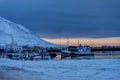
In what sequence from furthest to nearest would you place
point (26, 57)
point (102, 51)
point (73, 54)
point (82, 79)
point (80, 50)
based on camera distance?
point (102, 51) < point (80, 50) < point (73, 54) < point (26, 57) < point (82, 79)

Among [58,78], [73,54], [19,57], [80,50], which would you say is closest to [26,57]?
[19,57]

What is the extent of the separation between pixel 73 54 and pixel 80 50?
9398 mm

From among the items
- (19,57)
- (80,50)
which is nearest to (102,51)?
(80,50)

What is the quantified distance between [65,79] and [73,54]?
8867 cm

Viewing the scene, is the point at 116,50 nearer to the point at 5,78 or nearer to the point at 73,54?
the point at 73,54

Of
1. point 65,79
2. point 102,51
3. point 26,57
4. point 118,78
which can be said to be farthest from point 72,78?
point 102,51

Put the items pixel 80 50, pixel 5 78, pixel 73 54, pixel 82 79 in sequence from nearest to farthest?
pixel 5 78 → pixel 82 79 → pixel 73 54 → pixel 80 50

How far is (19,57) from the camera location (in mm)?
104688

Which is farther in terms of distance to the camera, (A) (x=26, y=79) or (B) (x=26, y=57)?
(B) (x=26, y=57)

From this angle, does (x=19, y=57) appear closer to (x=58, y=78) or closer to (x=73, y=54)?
(x=73, y=54)

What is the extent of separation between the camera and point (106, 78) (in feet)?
136

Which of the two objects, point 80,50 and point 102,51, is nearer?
point 80,50

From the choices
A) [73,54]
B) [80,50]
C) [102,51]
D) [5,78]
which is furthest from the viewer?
[102,51]

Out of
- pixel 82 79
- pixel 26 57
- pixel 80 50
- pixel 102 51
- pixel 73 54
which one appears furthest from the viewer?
pixel 102 51
